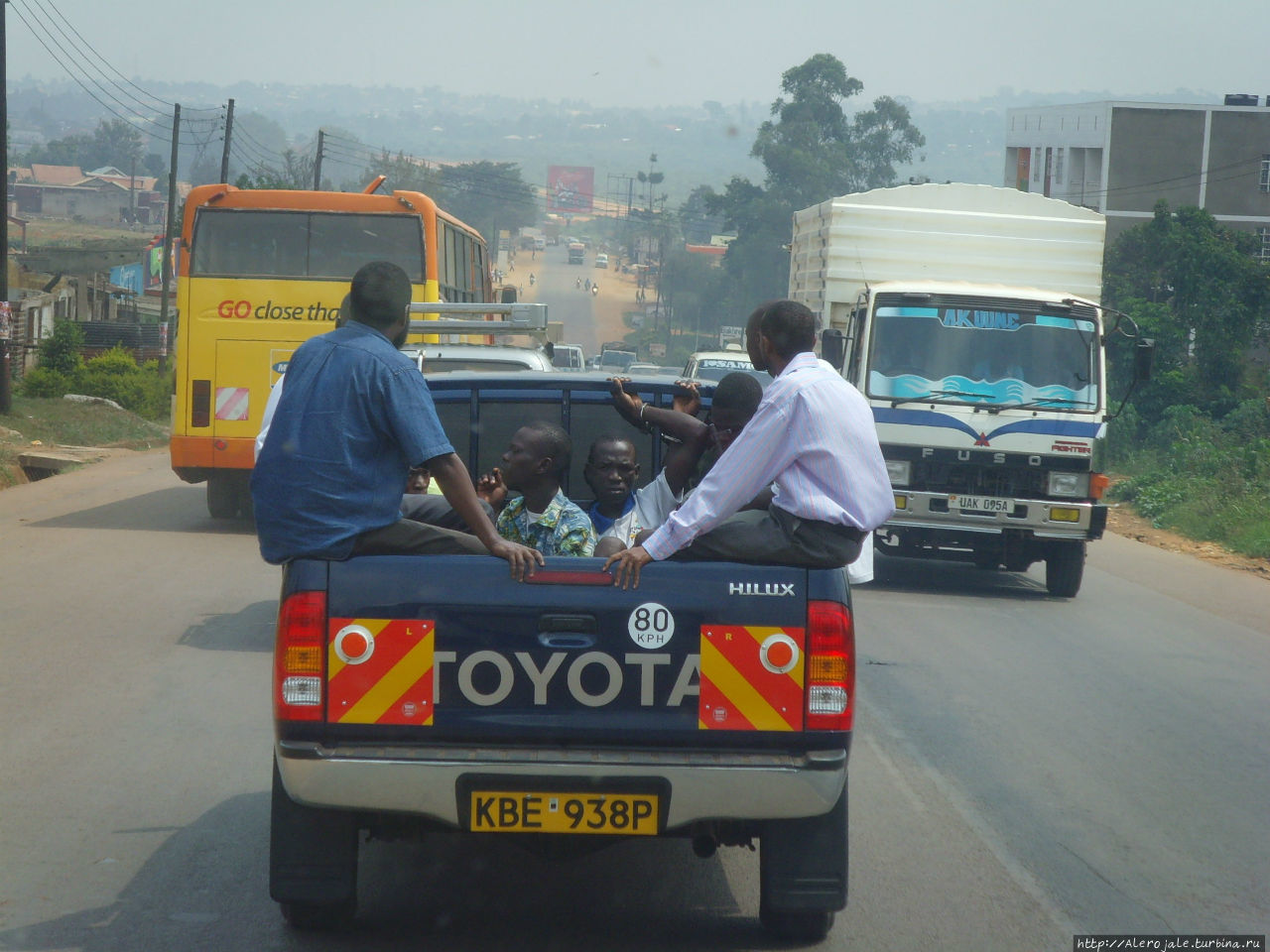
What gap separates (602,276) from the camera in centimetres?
14725

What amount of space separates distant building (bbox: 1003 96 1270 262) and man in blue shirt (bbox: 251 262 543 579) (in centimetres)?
5210

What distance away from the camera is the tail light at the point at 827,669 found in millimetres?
3842

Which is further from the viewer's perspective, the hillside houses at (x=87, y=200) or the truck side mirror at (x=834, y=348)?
the hillside houses at (x=87, y=200)

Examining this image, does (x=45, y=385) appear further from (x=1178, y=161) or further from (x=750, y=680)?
(x=1178, y=161)

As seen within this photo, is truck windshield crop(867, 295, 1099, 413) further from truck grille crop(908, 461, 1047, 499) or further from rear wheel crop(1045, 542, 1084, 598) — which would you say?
rear wheel crop(1045, 542, 1084, 598)

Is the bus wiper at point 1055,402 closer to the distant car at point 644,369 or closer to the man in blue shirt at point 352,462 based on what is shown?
the man in blue shirt at point 352,462

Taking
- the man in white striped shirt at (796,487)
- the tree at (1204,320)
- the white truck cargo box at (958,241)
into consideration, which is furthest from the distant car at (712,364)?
the man in white striped shirt at (796,487)

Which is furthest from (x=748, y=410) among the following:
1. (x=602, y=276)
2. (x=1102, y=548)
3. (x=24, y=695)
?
(x=602, y=276)

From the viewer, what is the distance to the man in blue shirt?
154 inches

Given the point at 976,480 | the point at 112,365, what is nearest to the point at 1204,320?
the point at 976,480

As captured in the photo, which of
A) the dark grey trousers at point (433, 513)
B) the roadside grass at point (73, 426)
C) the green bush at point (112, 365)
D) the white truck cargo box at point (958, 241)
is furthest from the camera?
the green bush at point (112, 365)

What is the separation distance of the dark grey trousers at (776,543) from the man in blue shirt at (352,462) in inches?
22.0

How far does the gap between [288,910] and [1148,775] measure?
159 inches

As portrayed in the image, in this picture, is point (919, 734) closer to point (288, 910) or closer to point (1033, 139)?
point (288, 910)
